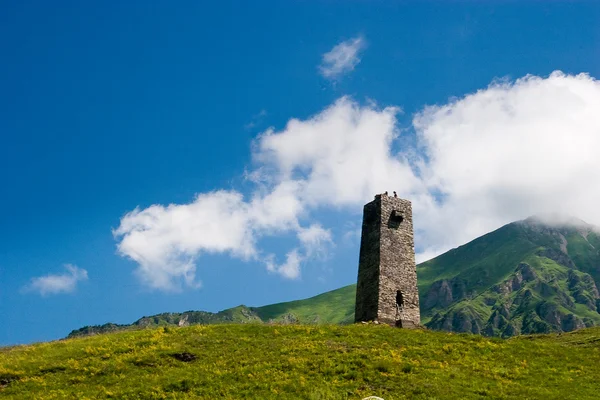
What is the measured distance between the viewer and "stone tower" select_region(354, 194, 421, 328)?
5388 centimetres

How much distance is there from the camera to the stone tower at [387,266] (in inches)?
2121

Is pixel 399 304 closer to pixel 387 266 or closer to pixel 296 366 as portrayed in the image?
pixel 387 266

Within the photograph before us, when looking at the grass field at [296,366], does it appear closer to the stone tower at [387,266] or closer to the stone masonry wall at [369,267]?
the stone tower at [387,266]

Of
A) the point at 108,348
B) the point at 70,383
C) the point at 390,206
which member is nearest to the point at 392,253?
the point at 390,206

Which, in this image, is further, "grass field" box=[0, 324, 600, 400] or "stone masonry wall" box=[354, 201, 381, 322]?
"stone masonry wall" box=[354, 201, 381, 322]

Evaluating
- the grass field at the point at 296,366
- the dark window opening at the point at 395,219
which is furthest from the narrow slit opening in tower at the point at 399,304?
the grass field at the point at 296,366

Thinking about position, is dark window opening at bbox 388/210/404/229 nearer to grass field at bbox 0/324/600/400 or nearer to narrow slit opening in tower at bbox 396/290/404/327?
narrow slit opening in tower at bbox 396/290/404/327

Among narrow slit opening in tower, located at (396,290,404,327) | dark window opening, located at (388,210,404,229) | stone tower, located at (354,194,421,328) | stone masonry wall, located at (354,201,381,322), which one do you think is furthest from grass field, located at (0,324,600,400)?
dark window opening, located at (388,210,404,229)

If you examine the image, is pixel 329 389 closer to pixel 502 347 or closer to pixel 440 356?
pixel 440 356

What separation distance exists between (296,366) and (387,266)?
23498mm

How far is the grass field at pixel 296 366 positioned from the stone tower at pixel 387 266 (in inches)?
358

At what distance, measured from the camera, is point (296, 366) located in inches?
1328

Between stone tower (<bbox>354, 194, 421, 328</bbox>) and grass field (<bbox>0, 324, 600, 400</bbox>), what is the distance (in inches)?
358

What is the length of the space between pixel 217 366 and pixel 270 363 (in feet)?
10.9
